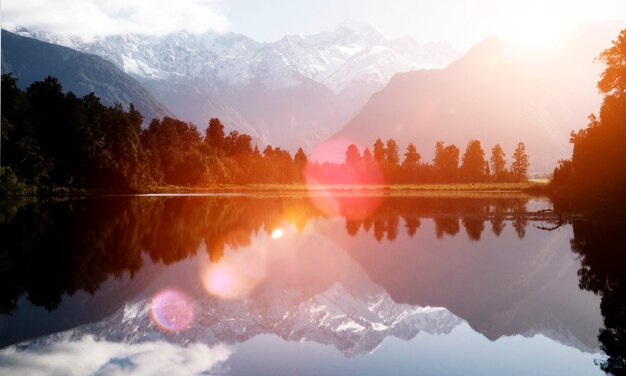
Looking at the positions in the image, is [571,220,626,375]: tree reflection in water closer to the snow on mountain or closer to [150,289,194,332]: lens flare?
the snow on mountain

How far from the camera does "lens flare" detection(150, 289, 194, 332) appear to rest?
62.5 feet

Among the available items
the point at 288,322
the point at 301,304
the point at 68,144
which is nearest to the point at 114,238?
the point at 301,304

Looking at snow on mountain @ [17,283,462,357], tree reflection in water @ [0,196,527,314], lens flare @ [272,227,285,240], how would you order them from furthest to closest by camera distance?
lens flare @ [272,227,285,240]
tree reflection in water @ [0,196,527,314]
snow on mountain @ [17,283,462,357]

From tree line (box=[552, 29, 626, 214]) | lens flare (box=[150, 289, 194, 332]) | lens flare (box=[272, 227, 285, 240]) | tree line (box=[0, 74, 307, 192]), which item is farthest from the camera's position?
tree line (box=[0, 74, 307, 192])

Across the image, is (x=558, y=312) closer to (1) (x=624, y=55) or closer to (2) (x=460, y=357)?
(2) (x=460, y=357)

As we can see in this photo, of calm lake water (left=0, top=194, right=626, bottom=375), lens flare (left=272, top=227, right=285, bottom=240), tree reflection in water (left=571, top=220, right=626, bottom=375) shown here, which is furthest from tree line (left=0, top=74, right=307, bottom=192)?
tree reflection in water (left=571, top=220, right=626, bottom=375)

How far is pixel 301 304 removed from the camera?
22688 mm

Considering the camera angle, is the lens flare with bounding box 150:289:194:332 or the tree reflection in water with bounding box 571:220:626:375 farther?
the lens flare with bounding box 150:289:194:332

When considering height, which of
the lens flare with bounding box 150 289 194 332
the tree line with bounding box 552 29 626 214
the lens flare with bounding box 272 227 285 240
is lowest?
the lens flare with bounding box 272 227 285 240

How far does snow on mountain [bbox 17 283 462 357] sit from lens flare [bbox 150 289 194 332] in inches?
10.9

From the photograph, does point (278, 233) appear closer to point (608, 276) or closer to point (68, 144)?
point (608, 276)

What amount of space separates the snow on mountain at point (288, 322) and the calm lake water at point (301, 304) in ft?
0.26

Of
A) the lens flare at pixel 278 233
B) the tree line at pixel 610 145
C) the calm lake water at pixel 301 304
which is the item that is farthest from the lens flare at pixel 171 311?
the tree line at pixel 610 145

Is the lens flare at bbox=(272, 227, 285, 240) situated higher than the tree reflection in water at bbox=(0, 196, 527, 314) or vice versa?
the tree reflection in water at bbox=(0, 196, 527, 314)
